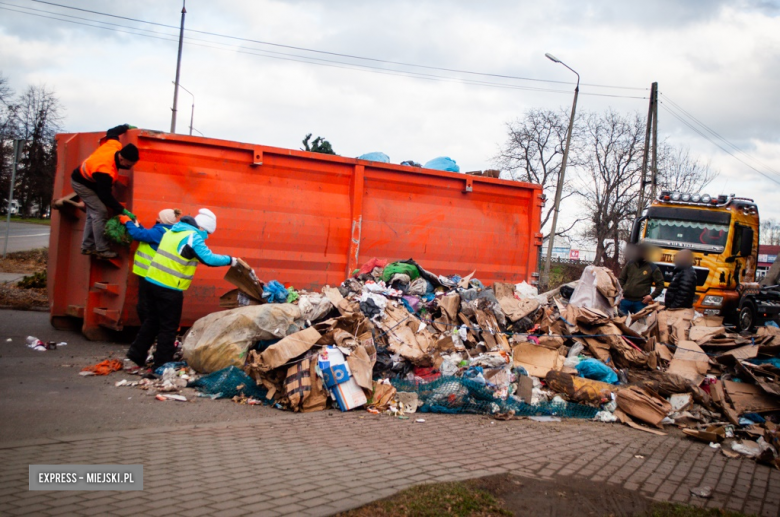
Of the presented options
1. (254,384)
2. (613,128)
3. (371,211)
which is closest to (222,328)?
(254,384)

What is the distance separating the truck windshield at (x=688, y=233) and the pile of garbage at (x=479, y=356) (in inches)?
195

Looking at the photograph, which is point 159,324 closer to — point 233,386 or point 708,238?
point 233,386

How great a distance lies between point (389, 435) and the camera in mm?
4520

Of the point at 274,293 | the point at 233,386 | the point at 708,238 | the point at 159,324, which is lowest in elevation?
the point at 233,386

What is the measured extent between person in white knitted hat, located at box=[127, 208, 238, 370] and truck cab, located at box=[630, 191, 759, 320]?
9.57m

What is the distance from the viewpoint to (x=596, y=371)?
6.23 m

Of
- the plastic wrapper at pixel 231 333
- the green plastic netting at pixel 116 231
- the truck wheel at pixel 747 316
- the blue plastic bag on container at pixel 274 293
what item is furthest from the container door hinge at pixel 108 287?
the truck wheel at pixel 747 316

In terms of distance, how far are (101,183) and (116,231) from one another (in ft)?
1.67

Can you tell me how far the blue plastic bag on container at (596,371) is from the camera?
617cm

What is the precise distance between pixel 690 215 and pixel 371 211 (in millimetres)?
7989

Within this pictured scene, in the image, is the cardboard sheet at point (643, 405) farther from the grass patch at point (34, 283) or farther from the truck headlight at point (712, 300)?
the grass patch at point (34, 283)

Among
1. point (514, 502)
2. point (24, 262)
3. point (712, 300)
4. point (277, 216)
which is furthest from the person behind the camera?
point (24, 262)

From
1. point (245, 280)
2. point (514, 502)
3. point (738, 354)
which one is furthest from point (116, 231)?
point (738, 354)

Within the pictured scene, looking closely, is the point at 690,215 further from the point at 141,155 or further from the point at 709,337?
the point at 141,155
